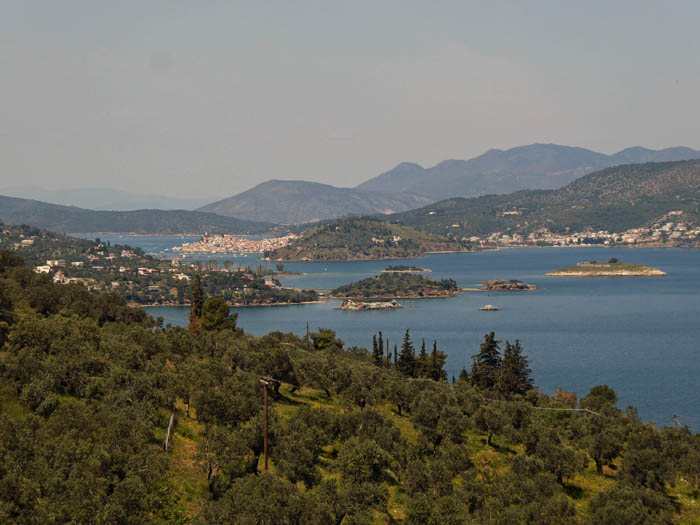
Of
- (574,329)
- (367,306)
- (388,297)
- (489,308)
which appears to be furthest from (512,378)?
(388,297)

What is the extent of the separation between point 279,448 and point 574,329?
108 metres

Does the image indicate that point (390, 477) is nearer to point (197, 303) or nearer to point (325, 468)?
point (325, 468)

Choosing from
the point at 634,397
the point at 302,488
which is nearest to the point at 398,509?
the point at 302,488

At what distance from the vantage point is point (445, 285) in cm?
18950

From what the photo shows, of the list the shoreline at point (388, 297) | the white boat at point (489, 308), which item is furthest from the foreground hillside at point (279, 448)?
the shoreline at point (388, 297)

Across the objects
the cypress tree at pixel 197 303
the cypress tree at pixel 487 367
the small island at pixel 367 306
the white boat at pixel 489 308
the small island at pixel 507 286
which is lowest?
the small island at pixel 367 306

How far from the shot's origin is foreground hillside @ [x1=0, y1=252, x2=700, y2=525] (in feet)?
71.5

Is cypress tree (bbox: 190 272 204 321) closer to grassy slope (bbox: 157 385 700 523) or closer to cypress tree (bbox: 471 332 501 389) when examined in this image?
grassy slope (bbox: 157 385 700 523)

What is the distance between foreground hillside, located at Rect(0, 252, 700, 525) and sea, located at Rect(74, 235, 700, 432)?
110 ft

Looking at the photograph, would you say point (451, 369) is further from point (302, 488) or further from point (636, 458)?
point (302, 488)

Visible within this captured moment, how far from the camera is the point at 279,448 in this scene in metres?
27.5

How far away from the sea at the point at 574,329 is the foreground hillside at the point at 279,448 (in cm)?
3344

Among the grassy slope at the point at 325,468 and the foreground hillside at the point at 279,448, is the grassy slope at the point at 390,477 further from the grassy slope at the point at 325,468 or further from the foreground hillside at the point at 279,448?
the foreground hillside at the point at 279,448

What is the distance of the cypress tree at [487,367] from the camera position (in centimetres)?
6931
